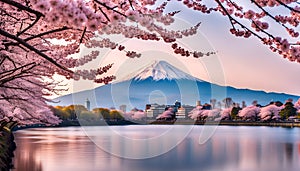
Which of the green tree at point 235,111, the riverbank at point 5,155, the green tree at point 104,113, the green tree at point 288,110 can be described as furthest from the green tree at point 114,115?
the riverbank at point 5,155

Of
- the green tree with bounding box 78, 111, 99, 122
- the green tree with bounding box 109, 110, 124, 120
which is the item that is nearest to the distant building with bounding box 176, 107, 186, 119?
the green tree with bounding box 109, 110, 124, 120

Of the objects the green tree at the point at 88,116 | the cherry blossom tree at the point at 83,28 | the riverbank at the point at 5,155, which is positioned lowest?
the green tree at the point at 88,116

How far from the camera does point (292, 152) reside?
24281mm

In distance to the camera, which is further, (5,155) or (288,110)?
(288,110)

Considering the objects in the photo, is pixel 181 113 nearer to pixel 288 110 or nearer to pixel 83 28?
pixel 288 110

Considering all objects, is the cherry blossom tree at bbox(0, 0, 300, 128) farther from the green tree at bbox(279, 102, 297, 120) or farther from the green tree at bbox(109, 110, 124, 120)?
the green tree at bbox(109, 110, 124, 120)

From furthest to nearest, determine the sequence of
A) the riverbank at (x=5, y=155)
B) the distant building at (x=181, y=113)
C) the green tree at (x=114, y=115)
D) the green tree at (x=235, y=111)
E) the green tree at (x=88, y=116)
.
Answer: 1. the distant building at (x=181, y=113)
2. the green tree at (x=114, y=115)
3. the green tree at (x=88, y=116)
4. the green tree at (x=235, y=111)
5. the riverbank at (x=5, y=155)

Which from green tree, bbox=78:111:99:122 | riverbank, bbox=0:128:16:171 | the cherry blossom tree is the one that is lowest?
green tree, bbox=78:111:99:122

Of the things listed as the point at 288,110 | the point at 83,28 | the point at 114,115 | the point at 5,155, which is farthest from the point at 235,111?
the point at 83,28

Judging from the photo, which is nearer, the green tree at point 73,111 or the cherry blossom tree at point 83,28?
the cherry blossom tree at point 83,28

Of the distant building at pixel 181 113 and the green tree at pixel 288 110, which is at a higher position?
the green tree at pixel 288 110

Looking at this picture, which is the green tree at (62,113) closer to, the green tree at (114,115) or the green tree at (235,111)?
the green tree at (114,115)

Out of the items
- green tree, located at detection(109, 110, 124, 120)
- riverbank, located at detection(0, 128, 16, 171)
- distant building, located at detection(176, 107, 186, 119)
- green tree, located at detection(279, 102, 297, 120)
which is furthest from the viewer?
distant building, located at detection(176, 107, 186, 119)

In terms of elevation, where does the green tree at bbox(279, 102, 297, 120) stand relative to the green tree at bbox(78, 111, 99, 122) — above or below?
above
